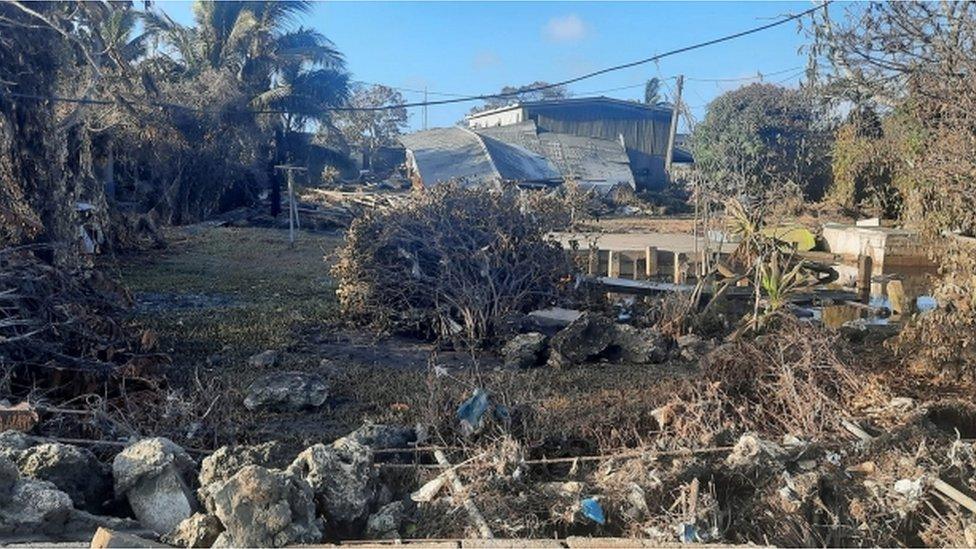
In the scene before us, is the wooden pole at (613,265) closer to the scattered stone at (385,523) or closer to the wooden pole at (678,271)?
the wooden pole at (678,271)

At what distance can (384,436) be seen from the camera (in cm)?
594

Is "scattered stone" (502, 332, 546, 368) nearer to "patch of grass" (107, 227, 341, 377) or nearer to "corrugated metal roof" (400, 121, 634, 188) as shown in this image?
"patch of grass" (107, 227, 341, 377)

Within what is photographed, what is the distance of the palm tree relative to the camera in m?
32.8

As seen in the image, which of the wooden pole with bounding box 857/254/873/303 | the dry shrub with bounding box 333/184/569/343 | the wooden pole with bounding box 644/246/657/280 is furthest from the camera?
the wooden pole with bounding box 644/246/657/280

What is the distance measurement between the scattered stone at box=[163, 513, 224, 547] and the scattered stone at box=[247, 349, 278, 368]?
167 inches

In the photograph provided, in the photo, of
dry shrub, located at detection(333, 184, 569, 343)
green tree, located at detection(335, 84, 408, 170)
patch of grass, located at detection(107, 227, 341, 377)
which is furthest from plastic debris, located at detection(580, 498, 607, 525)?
green tree, located at detection(335, 84, 408, 170)

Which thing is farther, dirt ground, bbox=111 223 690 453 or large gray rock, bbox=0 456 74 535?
dirt ground, bbox=111 223 690 453

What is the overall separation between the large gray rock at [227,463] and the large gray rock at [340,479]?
14.7 inches

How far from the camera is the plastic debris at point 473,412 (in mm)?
6004

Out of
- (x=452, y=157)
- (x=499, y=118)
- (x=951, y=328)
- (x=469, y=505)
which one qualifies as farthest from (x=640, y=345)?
(x=499, y=118)

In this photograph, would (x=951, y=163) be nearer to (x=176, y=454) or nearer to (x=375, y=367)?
(x=375, y=367)

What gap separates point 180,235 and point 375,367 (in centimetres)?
1535

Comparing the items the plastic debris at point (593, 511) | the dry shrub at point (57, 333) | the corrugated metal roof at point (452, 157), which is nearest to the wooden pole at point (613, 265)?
the dry shrub at point (57, 333)

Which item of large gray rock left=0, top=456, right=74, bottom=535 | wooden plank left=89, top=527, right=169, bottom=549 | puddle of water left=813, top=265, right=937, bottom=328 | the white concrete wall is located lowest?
puddle of water left=813, top=265, right=937, bottom=328
